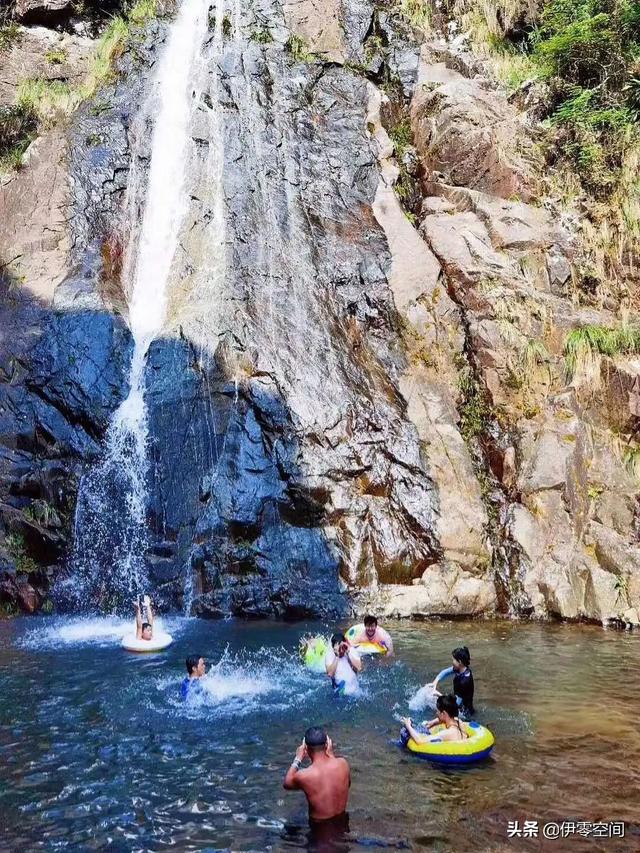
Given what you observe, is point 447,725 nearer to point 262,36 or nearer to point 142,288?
point 142,288

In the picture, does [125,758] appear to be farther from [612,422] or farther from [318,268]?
[318,268]

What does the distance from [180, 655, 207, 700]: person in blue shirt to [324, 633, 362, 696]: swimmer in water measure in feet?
5.59

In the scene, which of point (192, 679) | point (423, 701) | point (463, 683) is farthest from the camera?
point (192, 679)

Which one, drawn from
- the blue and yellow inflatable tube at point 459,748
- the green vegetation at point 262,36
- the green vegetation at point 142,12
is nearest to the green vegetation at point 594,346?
the blue and yellow inflatable tube at point 459,748

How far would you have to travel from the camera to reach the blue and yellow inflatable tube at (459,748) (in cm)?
649

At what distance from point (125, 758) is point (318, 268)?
1335cm

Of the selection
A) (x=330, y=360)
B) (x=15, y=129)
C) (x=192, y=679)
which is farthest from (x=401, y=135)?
(x=192, y=679)

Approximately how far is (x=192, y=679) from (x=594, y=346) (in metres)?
11.5

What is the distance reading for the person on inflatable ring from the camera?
6.65m

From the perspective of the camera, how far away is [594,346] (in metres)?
15.2

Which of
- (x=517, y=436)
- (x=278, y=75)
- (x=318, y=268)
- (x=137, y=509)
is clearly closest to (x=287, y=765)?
(x=137, y=509)

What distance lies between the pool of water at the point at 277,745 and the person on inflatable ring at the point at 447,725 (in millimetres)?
245

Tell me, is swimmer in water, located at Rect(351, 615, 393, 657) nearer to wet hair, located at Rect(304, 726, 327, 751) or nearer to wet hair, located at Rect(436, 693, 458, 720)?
wet hair, located at Rect(436, 693, 458, 720)

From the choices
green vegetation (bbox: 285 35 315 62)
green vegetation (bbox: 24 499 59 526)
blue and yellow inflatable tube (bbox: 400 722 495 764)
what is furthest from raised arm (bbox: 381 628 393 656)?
green vegetation (bbox: 285 35 315 62)
